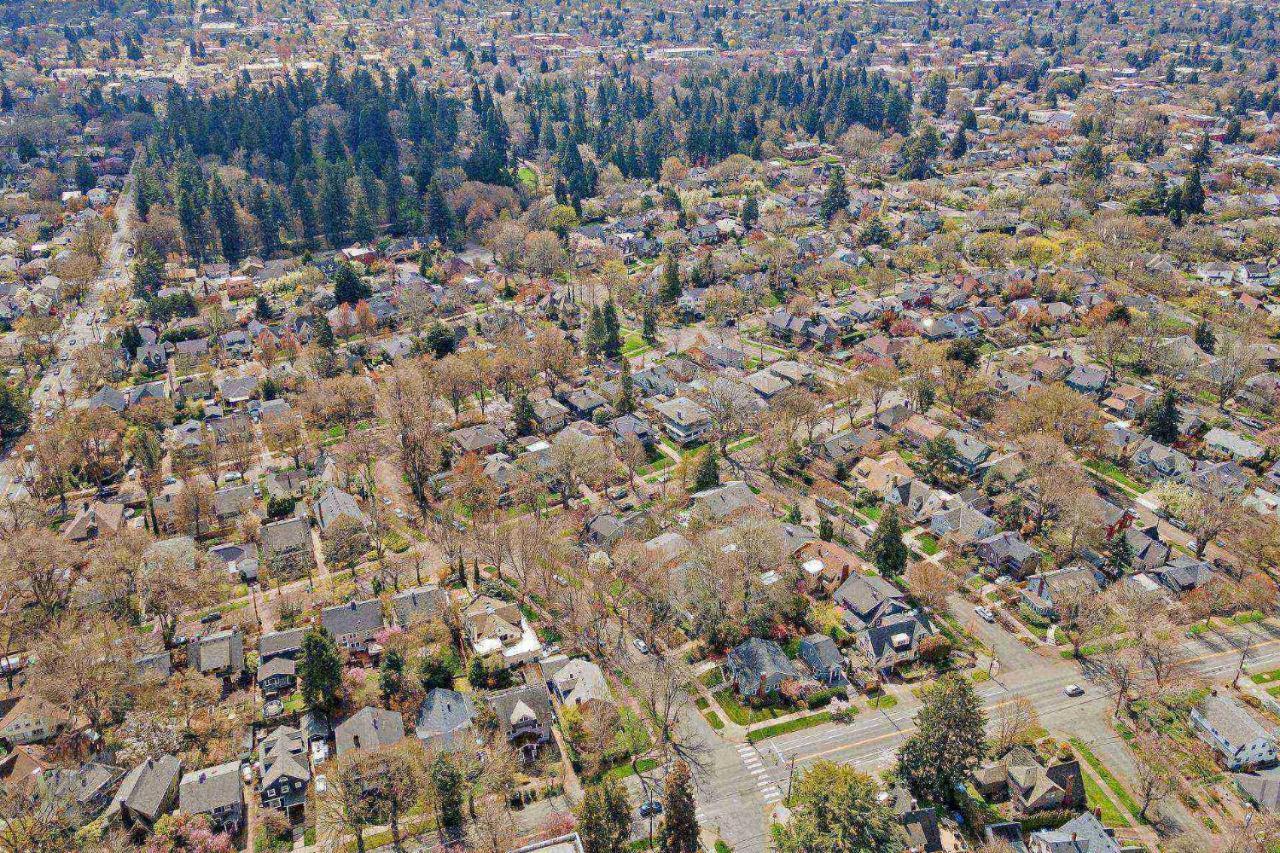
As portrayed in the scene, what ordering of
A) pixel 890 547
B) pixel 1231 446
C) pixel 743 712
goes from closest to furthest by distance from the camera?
pixel 743 712
pixel 890 547
pixel 1231 446

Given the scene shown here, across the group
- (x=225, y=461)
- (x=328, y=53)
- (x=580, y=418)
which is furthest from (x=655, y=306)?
(x=328, y=53)

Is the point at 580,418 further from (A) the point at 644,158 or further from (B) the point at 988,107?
(B) the point at 988,107

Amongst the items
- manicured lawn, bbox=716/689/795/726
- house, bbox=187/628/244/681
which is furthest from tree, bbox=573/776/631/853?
house, bbox=187/628/244/681

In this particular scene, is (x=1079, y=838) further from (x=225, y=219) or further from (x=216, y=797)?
(x=225, y=219)

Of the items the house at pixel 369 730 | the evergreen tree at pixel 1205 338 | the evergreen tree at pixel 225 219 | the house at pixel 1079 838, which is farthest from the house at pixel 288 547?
the evergreen tree at pixel 1205 338

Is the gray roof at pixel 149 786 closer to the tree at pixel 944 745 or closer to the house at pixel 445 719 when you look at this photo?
the house at pixel 445 719

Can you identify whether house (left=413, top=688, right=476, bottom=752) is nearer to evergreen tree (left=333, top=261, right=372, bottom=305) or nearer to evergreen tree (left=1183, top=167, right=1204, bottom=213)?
evergreen tree (left=333, top=261, right=372, bottom=305)

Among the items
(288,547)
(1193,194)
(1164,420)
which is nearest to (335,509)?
(288,547)
